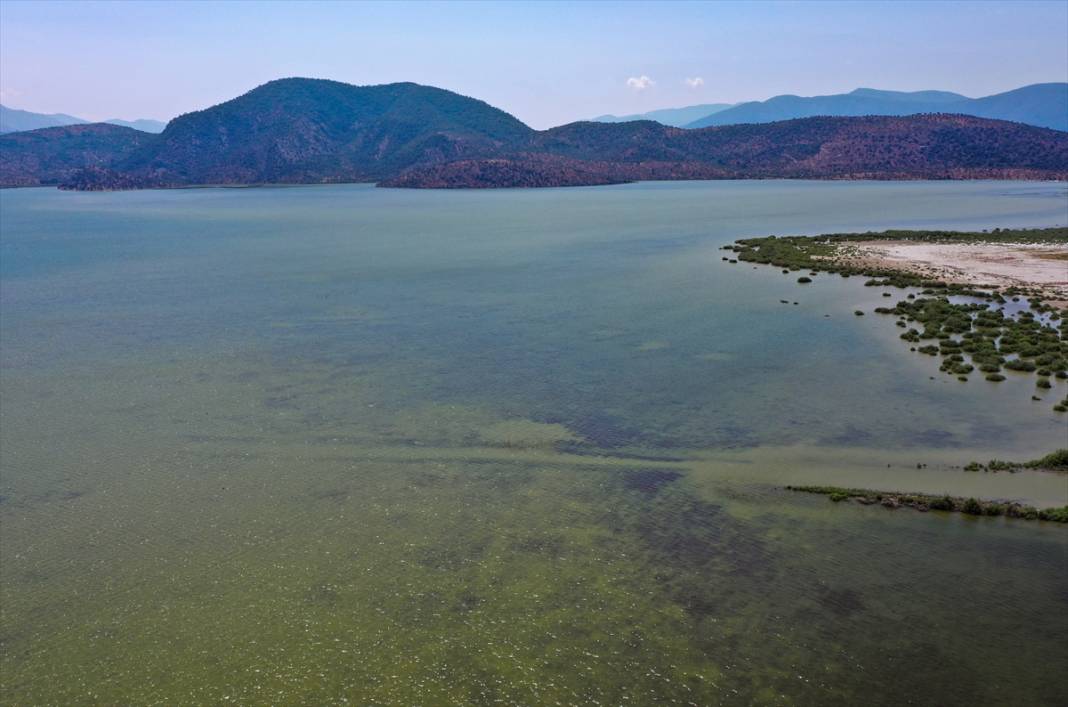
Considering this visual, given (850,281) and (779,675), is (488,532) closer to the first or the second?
(779,675)

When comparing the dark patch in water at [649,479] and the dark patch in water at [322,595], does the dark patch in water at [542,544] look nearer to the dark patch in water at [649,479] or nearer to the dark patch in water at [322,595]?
the dark patch in water at [649,479]

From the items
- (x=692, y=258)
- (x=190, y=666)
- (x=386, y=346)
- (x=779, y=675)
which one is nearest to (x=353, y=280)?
(x=386, y=346)

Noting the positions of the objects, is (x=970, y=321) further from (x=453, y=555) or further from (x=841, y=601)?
(x=453, y=555)

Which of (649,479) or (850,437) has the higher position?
(850,437)

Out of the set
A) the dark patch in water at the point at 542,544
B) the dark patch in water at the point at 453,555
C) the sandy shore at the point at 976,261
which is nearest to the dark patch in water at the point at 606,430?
the dark patch in water at the point at 542,544

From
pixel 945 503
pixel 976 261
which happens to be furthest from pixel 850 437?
pixel 976 261
